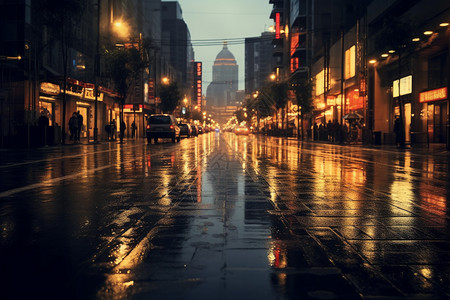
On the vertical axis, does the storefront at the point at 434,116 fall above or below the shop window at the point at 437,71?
below

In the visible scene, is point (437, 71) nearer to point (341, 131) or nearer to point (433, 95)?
point (433, 95)

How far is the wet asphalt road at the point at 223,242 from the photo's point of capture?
3146mm

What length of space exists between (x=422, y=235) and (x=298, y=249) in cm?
148

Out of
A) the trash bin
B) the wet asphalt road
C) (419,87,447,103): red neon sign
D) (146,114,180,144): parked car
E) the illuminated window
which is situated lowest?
the wet asphalt road

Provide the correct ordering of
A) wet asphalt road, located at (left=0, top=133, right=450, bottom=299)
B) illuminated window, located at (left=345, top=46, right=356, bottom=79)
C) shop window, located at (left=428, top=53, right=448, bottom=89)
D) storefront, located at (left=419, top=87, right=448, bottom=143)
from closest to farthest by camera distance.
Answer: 1. wet asphalt road, located at (left=0, top=133, right=450, bottom=299)
2. shop window, located at (left=428, top=53, right=448, bottom=89)
3. storefront, located at (left=419, top=87, right=448, bottom=143)
4. illuminated window, located at (left=345, top=46, right=356, bottom=79)

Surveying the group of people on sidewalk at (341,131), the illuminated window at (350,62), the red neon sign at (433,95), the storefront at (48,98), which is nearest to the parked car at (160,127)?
the storefront at (48,98)

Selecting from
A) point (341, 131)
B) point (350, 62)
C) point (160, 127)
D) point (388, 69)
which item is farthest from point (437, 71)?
point (160, 127)

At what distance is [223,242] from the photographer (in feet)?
14.6

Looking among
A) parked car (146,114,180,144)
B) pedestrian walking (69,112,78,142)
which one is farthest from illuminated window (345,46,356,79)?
pedestrian walking (69,112,78,142)

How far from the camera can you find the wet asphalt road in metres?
3.15

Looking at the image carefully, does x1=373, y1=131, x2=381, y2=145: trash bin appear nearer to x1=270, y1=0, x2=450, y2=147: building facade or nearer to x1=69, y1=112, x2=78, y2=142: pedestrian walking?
x1=270, y1=0, x2=450, y2=147: building facade

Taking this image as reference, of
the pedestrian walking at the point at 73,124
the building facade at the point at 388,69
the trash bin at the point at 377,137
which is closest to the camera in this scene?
the building facade at the point at 388,69

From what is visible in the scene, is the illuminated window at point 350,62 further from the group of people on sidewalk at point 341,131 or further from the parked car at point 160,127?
the parked car at point 160,127

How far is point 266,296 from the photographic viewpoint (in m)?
2.95
